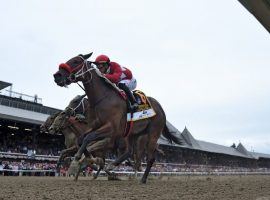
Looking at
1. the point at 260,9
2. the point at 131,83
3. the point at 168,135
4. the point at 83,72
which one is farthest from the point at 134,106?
the point at 260,9

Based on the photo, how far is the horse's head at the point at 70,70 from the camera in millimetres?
8375

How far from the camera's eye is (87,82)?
902 centimetres

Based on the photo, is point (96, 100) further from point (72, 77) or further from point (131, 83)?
point (131, 83)

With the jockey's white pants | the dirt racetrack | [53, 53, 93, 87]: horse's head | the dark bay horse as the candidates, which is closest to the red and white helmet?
the dark bay horse

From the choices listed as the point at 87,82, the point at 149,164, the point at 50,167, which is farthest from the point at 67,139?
the point at 50,167

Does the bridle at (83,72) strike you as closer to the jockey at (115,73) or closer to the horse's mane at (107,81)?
the horse's mane at (107,81)

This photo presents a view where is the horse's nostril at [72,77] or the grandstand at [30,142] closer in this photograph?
the horse's nostril at [72,77]

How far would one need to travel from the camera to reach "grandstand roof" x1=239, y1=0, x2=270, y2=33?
3.86 metres

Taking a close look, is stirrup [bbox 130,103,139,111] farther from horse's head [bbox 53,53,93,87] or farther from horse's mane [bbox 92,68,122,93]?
horse's head [bbox 53,53,93,87]

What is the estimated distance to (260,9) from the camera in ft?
14.1

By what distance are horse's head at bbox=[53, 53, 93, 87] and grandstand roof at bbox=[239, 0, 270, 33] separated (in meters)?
4.70

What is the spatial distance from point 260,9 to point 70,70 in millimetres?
5125

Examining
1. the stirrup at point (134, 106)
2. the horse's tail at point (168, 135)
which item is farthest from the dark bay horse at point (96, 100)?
the horse's tail at point (168, 135)

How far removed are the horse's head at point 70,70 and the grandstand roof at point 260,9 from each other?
4.70m
